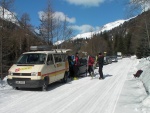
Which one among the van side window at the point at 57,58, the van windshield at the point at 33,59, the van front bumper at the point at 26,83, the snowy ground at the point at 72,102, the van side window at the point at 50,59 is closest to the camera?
the snowy ground at the point at 72,102

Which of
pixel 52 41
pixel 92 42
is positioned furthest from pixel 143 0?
pixel 92 42

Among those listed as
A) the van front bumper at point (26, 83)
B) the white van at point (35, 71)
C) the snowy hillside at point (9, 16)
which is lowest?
the van front bumper at point (26, 83)

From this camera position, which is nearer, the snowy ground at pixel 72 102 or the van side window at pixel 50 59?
the snowy ground at pixel 72 102

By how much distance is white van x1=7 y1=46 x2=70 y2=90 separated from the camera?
12.1m

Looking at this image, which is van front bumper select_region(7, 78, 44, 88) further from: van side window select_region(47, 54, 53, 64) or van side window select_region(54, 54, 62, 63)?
van side window select_region(54, 54, 62, 63)

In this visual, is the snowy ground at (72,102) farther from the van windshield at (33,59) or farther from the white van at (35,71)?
the van windshield at (33,59)

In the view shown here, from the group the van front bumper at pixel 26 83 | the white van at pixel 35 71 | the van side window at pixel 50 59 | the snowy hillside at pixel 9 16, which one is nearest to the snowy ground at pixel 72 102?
the van front bumper at pixel 26 83

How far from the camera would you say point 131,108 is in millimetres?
8570

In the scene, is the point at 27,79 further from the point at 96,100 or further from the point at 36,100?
the point at 96,100

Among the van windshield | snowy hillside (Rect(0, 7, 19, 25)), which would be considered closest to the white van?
the van windshield

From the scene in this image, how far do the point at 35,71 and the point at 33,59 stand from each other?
152cm

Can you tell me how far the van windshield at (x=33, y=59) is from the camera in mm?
13206

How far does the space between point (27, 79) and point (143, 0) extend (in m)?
6.65

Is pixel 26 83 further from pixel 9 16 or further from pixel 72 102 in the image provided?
pixel 9 16
